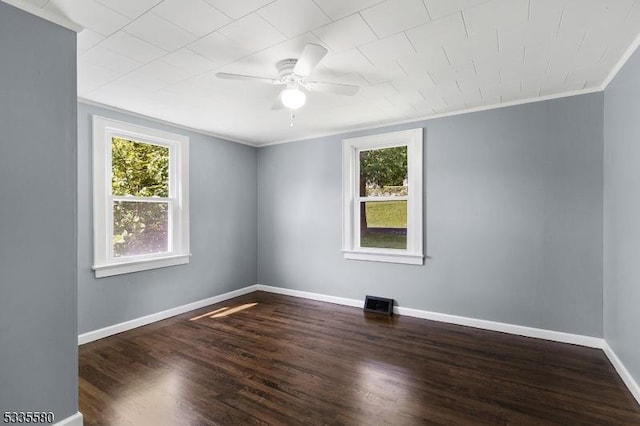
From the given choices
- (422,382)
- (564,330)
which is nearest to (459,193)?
(564,330)

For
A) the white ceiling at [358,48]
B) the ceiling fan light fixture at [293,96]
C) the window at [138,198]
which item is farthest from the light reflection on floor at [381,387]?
the window at [138,198]

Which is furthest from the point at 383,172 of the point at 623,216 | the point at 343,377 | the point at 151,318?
the point at 151,318

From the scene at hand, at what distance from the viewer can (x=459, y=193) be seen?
12.0 feet

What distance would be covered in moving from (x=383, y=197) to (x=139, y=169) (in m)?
3.03

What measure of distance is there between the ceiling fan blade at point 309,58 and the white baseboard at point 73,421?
8.29ft

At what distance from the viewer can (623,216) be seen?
7.95 feet

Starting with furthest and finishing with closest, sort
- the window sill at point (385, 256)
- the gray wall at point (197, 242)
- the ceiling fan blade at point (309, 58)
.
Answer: the window sill at point (385, 256), the gray wall at point (197, 242), the ceiling fan blade at point (309, 58)

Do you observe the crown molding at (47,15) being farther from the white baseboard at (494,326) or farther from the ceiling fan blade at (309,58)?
the white baseboard at (494,326)

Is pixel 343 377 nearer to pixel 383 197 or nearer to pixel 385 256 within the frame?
pixel 385 256

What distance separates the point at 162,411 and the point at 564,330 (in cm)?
358

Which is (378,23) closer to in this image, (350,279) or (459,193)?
(459,193)

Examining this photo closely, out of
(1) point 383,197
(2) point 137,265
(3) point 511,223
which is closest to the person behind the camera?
(3) point 511,223

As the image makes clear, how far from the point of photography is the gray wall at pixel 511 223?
302 cm

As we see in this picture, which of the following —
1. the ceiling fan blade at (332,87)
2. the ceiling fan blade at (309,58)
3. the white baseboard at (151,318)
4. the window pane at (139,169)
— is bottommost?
the white baseboard at (151,318)
